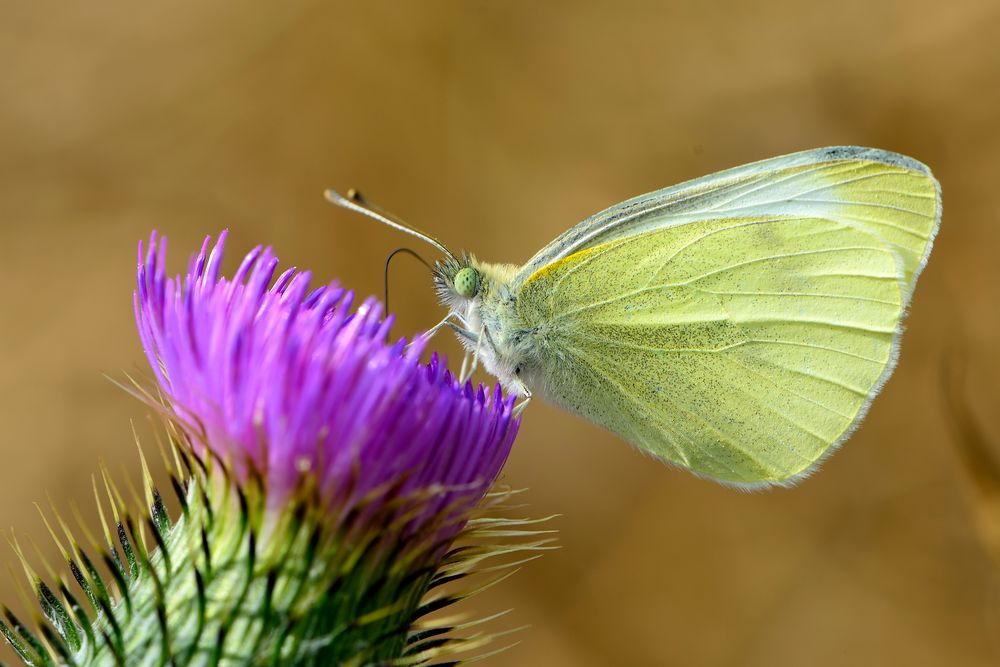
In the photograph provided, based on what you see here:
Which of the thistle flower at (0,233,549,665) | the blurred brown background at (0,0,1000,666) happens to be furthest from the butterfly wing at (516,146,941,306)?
the blurred brown background at (0,0,1000,666)

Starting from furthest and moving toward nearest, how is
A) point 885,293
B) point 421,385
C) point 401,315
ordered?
1. point 401,315
2. point 885,293
3. point 421,385

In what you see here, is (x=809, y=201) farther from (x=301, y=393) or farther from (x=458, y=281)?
(x=301, y=393)

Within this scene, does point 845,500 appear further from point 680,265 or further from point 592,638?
point 680,265

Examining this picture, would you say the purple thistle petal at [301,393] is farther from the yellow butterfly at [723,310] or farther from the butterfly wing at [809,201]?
the butterfly wing at [809,201]

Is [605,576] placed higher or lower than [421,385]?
lower

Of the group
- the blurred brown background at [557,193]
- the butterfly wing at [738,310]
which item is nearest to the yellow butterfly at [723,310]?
the butterfly wing at [738,310]

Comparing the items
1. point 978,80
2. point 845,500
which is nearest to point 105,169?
point 845,500
